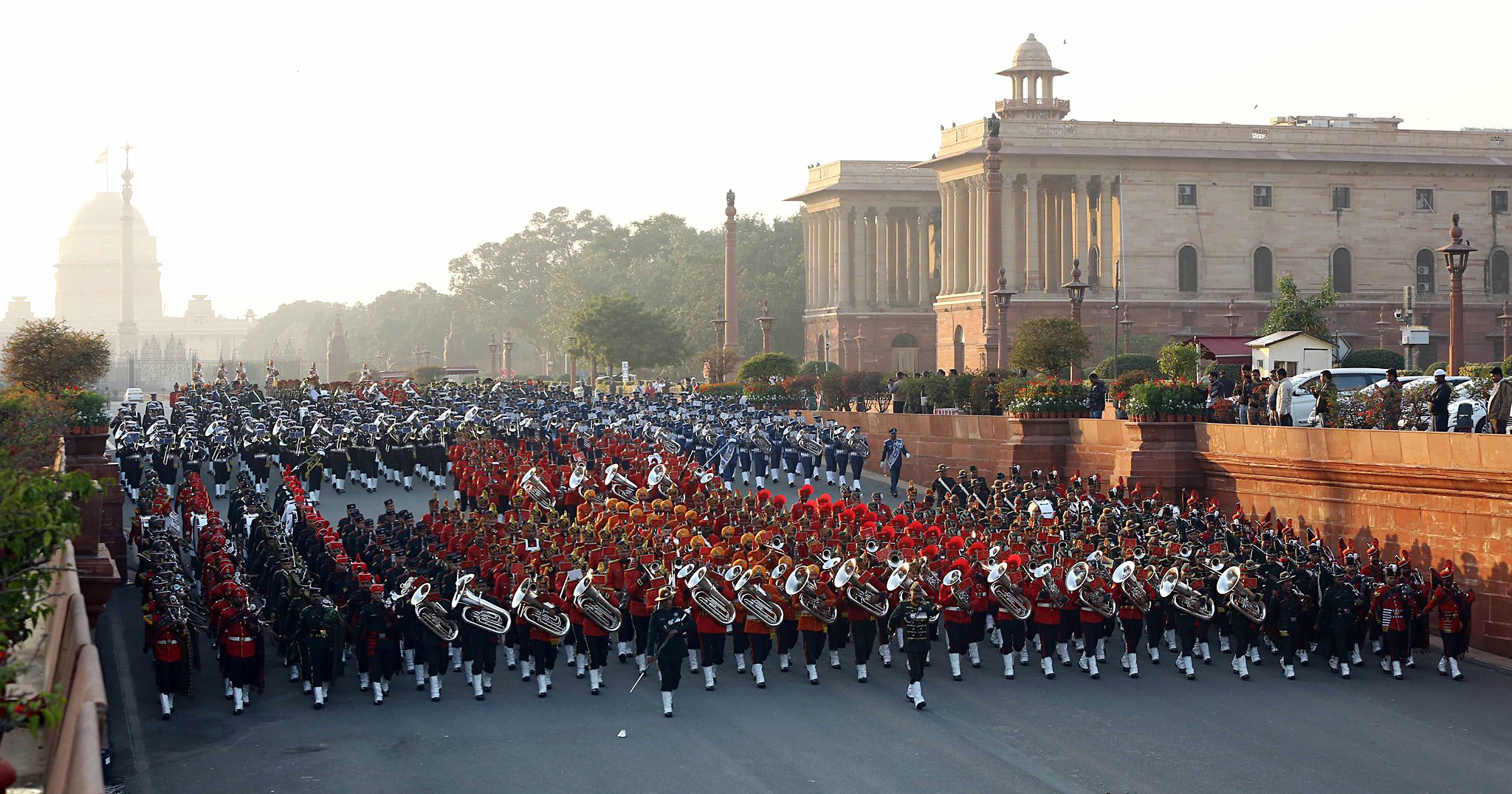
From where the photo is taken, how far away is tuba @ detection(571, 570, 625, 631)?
1705 cm

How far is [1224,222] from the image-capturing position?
60.5 metres

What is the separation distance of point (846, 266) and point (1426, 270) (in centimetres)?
2458

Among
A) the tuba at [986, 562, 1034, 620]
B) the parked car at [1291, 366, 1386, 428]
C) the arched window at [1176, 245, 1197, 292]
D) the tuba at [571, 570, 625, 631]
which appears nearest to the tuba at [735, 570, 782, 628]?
the tuba at [571, 570, 625, 631]

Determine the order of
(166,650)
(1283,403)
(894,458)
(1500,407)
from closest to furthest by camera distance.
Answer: (166,650), (1500,407), (1283,403), (894,458)

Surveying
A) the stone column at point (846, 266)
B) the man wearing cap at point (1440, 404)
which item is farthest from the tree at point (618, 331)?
the man wearing cap at point (1440, 404)

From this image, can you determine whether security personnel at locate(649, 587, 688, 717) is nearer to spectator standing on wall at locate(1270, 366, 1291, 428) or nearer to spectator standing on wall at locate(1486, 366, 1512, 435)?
spectator standing on wall at locate(1486, 366, 1512, 435)

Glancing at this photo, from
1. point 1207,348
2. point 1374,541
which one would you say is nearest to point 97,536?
point 1374,541

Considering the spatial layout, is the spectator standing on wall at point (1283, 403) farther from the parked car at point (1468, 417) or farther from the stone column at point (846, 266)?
the stone column at point (846, 266)

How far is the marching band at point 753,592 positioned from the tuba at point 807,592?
3cm

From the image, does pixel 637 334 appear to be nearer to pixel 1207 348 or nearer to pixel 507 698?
pixel 1207 348

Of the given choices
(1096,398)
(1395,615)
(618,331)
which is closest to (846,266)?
(618,331)

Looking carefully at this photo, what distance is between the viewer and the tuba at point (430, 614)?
16719 mm

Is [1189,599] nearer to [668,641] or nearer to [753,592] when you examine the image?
[753,592]

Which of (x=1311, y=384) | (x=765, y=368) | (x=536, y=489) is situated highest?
(x=765, y=368)
